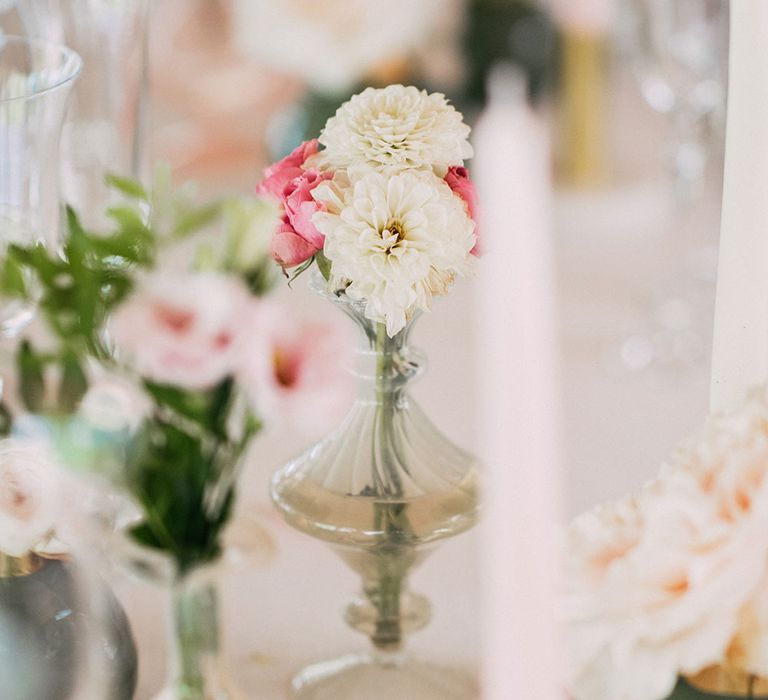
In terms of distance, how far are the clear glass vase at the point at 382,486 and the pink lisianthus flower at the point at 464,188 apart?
41 mm

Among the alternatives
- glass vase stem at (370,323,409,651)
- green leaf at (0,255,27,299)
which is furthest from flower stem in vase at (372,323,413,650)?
green leaf at (0,255,27,299)

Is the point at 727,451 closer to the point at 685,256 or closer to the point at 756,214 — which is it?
the point at 756,214

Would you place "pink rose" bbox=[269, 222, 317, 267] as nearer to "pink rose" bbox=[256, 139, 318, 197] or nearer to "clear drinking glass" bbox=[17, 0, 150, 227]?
"pink rose" bbox=[256, 139, 318, 197]

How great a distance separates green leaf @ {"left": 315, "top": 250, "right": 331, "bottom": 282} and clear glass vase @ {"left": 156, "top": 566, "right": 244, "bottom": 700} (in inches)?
3.3

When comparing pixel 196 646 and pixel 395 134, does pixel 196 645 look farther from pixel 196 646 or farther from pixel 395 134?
pixel 395 134

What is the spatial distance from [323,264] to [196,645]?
4.3 inches

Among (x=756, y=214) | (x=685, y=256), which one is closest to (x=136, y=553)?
(x=756, y=214)

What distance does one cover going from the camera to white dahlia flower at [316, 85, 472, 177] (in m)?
0.32

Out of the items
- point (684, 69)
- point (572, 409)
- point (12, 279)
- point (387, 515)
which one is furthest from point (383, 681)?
point (684, 69)

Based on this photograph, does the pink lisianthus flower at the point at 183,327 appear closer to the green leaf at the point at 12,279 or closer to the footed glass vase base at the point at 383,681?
the green leaf at the point at 12,279

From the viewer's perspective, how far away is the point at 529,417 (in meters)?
0.48

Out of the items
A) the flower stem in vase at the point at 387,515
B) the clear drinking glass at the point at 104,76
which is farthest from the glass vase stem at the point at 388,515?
the clear drinking glass at the point at 104,76

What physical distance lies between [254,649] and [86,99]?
338mm

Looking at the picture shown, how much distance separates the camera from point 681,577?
291 mm
